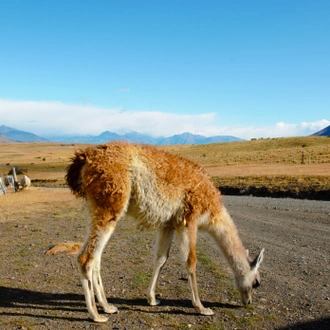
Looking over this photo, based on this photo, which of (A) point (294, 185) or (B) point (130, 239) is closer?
(B) point (130, 239)

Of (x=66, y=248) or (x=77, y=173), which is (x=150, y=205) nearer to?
(x=77, y=173)

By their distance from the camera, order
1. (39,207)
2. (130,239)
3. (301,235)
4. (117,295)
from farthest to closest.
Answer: (39,207)
(301,235)
(130,239)
(117,295)

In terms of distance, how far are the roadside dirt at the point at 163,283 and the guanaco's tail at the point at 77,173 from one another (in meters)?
1.99

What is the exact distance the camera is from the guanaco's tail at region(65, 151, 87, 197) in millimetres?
6148

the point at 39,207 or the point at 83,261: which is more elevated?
the point at 83,261

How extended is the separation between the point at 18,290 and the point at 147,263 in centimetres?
289

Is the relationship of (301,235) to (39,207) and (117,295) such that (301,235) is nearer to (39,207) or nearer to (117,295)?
(117,295)

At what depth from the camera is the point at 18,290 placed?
279 inches

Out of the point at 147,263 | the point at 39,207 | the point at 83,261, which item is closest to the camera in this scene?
the point at 83,261

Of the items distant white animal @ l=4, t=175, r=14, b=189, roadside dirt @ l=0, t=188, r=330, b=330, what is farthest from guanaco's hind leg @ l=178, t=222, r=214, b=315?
distant white animal @ l=4, t=175, r=14, b=189

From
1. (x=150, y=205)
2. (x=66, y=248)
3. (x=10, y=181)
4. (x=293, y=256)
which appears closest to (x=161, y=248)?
(x=150, y=205)

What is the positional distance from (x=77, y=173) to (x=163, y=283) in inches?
115

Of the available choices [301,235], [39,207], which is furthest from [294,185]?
[39,207]

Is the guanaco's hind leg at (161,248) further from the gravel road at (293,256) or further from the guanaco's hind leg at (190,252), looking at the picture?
the gravel road at (293,256)
